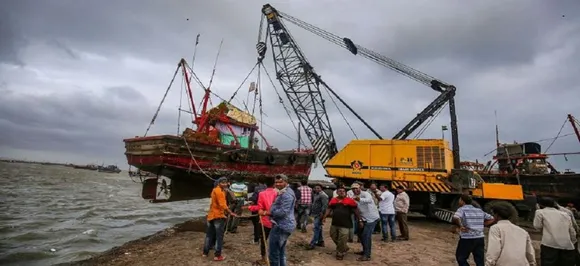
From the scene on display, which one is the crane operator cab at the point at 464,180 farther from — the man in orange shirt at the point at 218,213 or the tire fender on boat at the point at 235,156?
the man in orange shirt at the point at 218,213

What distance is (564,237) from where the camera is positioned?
425 cm

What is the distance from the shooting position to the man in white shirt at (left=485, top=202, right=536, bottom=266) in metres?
3.13

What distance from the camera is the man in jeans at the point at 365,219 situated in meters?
6.50

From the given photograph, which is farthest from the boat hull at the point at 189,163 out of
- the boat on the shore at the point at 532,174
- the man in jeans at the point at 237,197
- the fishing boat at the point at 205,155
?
the boat on the shore at the point at 532,174

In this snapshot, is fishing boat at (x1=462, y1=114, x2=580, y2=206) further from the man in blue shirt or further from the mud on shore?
the man in blue shirt

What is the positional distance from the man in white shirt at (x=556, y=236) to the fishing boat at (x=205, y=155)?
36.0 feet

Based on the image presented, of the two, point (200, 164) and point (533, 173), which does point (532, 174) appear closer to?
point (533, 173)

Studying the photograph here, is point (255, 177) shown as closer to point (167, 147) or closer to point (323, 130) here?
point (167, 147)

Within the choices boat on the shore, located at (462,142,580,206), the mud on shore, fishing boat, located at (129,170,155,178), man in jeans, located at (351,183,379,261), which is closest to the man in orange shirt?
the mud on shore

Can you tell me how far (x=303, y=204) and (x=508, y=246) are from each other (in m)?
6.41

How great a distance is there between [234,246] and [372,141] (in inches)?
356

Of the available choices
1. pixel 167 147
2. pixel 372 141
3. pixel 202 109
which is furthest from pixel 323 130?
pixel 167 147

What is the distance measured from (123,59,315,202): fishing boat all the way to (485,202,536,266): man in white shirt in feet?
35.8

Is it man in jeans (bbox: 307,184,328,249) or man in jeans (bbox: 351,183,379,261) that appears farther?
man in jeans (bbox: 307,184,328,249)
